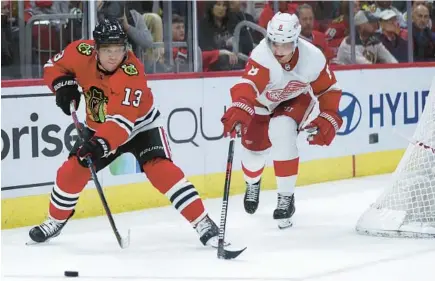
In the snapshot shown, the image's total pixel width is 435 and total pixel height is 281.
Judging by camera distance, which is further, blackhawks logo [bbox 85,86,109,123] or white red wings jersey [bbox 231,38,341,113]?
white red wings jersey [bbox 231,38,341,113]

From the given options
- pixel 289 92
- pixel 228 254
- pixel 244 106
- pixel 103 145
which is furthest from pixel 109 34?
pixel 289 92

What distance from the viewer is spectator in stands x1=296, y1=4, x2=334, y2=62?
8.27 m

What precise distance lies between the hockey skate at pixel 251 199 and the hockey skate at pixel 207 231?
1.04 meters

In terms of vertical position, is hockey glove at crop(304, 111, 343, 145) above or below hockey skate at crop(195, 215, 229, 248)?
above

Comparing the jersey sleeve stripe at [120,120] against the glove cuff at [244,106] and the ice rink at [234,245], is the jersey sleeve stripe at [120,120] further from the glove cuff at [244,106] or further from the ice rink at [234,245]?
the glove cuff at [244,106]

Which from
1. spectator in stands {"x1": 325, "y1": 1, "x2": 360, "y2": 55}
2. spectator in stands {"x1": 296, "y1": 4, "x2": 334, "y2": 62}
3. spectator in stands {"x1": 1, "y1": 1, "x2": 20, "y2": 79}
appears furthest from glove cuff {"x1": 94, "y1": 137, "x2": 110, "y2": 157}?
spectator in stands {"x1": 325, "y1": 1, "x2": 360, "y2": 55}

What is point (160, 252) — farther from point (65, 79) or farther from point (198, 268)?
point (65, 79)

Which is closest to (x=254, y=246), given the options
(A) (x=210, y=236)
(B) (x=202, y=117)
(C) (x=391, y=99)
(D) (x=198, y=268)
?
(A) (x=210, y=236)

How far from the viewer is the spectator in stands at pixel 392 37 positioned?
8.89 m

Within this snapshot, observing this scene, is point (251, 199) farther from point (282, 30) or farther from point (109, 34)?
point (109, 34)

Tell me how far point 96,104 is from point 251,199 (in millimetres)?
1277

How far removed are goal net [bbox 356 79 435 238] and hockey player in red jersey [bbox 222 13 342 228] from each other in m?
0.38

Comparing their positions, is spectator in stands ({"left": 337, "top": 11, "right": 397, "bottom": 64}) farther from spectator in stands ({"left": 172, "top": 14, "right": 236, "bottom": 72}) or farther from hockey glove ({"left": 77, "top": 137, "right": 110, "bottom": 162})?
hockey glove ({"left": 77, "top": 137, "right": 110, "bottom": 162})

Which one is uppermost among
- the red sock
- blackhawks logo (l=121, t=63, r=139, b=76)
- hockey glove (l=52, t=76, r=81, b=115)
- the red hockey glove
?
blackhawks logo (l=121, t=63, r=139, b=76)
